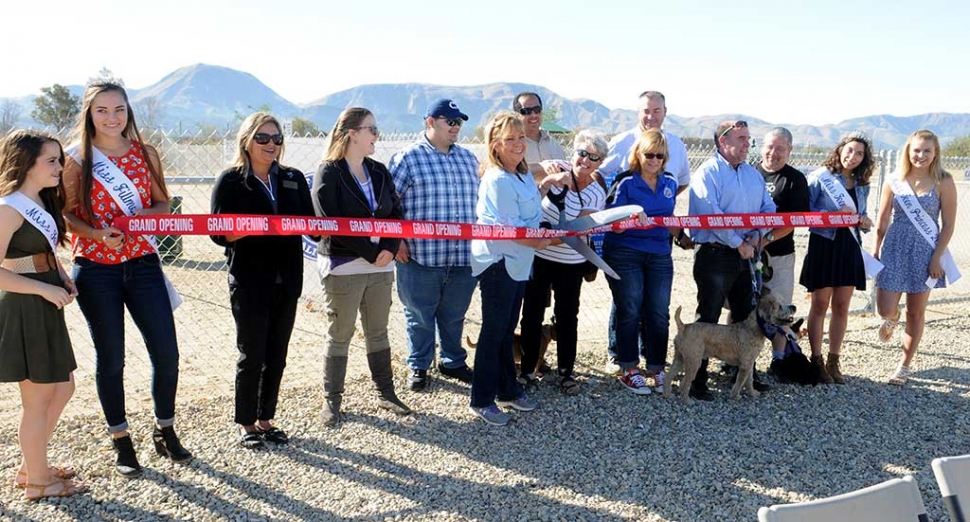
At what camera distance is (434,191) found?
5.07 meters

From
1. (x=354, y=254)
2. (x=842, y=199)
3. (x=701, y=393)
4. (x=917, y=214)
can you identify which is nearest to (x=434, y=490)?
(x=354, y=254)

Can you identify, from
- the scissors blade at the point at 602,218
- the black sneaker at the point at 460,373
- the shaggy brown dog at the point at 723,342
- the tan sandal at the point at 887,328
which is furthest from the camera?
the tan sandal at the point at 887,328

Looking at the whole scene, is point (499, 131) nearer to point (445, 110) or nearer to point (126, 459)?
point (445, 110)

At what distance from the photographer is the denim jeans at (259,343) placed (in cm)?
412

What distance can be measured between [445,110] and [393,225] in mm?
1028

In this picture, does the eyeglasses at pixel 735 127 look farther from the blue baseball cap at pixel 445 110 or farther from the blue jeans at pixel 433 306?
the blue jeans at pixel 433 306

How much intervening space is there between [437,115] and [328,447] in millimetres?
2328

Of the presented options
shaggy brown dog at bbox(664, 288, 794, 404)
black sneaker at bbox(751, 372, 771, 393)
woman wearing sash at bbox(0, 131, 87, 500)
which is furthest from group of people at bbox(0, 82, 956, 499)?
black sneaker at bbox(751, 372, 771, 393)

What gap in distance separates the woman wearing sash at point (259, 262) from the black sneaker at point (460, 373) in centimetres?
161

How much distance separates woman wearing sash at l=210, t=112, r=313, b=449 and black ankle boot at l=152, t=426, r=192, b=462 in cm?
35

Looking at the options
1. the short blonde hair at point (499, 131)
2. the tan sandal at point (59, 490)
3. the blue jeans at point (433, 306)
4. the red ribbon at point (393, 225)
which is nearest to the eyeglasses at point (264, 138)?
the red ribbon at point (393, 225)

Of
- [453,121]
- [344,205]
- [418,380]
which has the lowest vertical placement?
[418,380]

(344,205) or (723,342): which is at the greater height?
(344,205)

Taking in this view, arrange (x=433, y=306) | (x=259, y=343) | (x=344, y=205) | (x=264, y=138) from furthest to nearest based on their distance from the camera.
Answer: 1. (x=433, y=306)
2. (x=344, y=205)
3. (x=259, y=343)
4. (x=264, y=138)
